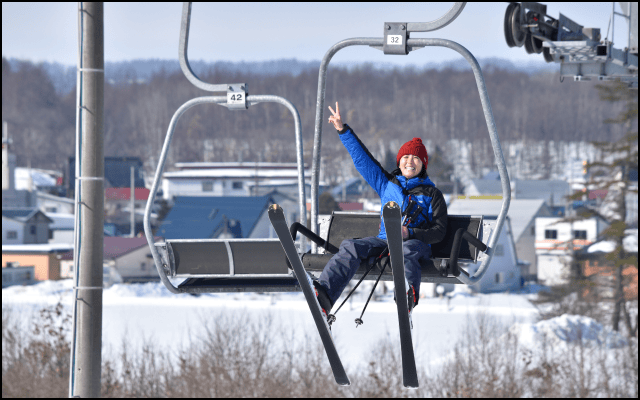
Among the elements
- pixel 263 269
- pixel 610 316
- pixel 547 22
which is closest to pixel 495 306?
pixel 610 316

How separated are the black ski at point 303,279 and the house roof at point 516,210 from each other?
47266mm

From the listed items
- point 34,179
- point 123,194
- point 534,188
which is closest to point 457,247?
point 534,188

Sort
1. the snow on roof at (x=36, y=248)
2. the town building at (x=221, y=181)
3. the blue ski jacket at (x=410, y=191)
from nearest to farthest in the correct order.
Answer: the blue ski jacket at (x=410, y=191) → the snow on roof at (x=36, y=248) → the town building at (x=221, y=181)

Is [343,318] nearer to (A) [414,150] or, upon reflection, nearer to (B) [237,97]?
(B) [237,97]

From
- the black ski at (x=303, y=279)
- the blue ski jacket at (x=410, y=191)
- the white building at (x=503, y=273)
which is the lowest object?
the white building at (x=503, y=273)

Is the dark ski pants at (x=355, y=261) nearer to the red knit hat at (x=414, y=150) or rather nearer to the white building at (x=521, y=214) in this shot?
the red knit hat at (x=414, y=150)

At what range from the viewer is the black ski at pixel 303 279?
3.78 metres

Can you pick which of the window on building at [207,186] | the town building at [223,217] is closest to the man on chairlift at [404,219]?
the town building at [223,217]

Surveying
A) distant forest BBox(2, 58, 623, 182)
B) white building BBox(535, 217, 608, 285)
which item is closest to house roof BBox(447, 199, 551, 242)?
white building BBox(535, 217, 608, 285)

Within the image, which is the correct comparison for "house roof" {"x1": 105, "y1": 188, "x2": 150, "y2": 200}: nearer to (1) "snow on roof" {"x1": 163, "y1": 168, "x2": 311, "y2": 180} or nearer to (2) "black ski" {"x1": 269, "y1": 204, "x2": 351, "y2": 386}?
(1) "snow on roof" {"x1": 163, "y1": 168, "x2": 311, "y2": 180}

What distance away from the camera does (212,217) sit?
5316cm

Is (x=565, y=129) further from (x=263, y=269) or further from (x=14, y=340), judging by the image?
(x=263, y=269)

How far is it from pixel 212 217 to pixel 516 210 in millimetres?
18889

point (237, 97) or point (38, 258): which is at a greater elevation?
point (237, 97)
